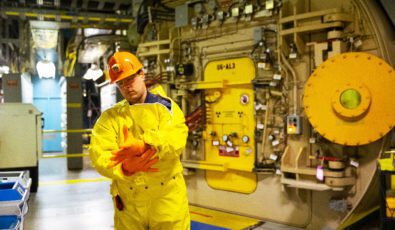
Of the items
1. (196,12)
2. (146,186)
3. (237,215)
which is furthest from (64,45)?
(146,186)

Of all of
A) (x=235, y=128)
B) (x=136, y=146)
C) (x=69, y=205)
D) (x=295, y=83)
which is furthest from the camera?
(x=69, y=205)

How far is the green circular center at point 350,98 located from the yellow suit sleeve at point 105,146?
2.19 metres

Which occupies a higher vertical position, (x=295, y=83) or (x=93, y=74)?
(x=93, y=74)

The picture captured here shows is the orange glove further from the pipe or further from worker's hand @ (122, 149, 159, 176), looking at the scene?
the pipe

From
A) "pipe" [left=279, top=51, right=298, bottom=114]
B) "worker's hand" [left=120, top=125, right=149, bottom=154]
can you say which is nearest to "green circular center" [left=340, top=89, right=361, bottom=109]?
Answer: "pipe" [left=279, top=51, right=298, bottom=114]

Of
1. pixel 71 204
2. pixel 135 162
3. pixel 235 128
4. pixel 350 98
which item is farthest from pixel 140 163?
pixel 71 204

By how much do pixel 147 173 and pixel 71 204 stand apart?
3.61 m

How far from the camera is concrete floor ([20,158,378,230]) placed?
464cm

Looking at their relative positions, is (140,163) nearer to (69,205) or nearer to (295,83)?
(295,83)

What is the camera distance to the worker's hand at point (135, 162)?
2.23 meters

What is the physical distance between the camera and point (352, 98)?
364 centimetres

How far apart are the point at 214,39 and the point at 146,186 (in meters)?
3.15

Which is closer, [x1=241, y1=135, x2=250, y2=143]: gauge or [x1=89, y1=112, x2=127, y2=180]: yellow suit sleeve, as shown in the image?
[x1=89, y1=112, x2=127, y2=180]: yellow suit sleeve

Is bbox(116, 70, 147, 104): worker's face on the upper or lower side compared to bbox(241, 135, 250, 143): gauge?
upper
